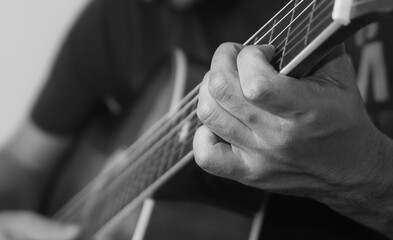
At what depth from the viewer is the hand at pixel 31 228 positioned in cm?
96

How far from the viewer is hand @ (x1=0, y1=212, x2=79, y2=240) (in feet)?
3.16

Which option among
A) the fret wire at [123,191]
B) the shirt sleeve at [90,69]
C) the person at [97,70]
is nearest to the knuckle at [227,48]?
the fret wire at [123,191]

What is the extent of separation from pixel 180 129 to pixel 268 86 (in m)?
0.24

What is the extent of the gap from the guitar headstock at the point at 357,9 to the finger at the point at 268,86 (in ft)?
0.22

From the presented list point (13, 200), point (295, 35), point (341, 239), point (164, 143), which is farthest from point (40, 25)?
point (295, 35)

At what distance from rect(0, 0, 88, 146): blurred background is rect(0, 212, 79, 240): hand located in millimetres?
544

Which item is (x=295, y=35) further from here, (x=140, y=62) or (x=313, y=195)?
(x=140, y=62)

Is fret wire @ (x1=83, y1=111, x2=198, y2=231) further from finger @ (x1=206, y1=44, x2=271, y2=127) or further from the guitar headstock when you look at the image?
the guitar headstock

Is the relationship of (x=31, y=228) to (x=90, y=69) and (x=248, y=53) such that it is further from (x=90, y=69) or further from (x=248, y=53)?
(x=248, y=53)

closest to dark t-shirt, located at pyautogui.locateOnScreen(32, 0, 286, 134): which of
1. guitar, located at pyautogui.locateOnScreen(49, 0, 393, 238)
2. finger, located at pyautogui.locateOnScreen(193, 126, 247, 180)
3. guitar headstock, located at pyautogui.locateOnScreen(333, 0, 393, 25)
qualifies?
guitar, located at pyautogui.locateOnScreen(49, 0, 393, 238)

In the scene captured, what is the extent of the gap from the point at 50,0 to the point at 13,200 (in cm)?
60

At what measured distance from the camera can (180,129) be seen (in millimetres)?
700

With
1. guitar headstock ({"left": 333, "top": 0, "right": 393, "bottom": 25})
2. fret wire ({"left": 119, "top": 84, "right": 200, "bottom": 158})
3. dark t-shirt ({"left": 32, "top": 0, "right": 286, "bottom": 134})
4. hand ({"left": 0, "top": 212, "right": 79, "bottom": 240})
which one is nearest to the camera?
guitar headstock ({"left": 333, "top": 0, "right": 393, "bottom": 25})

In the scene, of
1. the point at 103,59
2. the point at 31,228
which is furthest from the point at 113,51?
the point at 31,228
